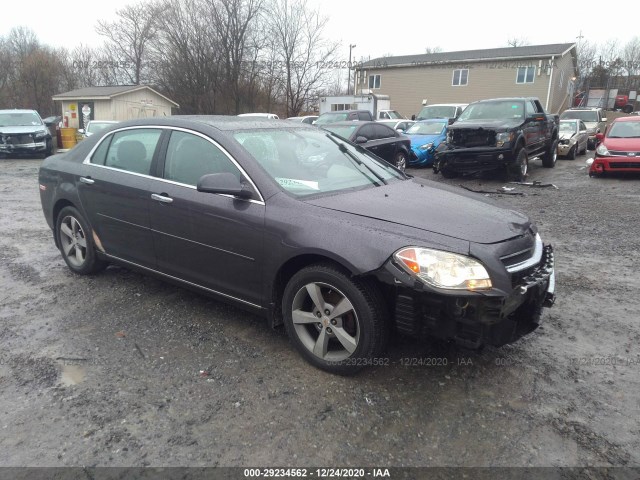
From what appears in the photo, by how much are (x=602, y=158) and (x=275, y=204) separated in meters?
11.2

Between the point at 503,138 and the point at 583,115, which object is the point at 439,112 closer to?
the point at 583,115

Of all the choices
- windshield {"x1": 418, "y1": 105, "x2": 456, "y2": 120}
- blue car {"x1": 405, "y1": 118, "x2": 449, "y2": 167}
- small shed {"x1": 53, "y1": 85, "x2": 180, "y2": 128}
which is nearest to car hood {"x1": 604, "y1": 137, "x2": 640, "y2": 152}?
blue car {"x1": 405, "y1": 118, "x2": 449, "y2": 167}

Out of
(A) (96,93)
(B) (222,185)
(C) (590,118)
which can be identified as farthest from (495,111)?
(A) (96,93)

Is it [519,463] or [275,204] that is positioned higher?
[275,204]

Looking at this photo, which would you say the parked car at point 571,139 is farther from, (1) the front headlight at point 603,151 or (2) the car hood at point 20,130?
(2) the car hood at point 20,130

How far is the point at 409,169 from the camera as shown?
566 inches

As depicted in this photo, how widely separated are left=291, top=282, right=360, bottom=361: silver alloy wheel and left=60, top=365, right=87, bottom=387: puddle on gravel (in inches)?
56.0

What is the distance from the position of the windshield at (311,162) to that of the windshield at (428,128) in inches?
454

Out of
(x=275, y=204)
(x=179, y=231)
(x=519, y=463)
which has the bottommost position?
(x=519, y=463)

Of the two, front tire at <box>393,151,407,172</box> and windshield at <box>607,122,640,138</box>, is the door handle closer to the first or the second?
front tire at <box>393,151,407,172</box>

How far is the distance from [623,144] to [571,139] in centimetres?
531

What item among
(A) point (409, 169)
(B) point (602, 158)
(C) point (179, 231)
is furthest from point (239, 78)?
(C) point (179, 231)

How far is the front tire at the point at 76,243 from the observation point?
15.0 feet

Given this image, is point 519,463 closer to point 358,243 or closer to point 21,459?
point 358,243
